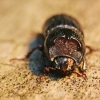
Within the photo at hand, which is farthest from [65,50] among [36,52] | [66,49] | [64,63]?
[36,52]

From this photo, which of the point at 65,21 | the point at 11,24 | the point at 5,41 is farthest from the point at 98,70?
the point at 11,24

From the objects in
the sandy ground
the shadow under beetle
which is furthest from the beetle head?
the sandy ground

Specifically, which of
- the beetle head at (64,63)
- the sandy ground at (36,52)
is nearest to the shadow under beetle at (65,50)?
the beetle head at (64,63)

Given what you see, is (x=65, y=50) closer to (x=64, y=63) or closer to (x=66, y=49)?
(x=66, y=49)

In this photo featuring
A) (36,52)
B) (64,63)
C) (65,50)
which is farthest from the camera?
(36,52)

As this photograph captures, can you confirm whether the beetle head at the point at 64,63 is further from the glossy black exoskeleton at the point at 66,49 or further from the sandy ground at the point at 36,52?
the sandy ground at the point at 36,52

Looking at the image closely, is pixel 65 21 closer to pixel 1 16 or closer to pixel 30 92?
pixel 30 92
